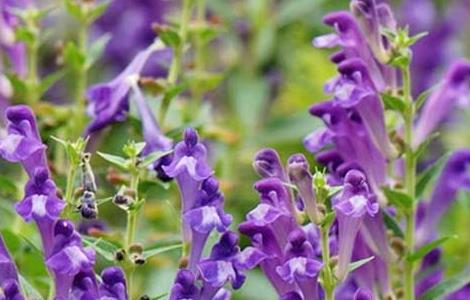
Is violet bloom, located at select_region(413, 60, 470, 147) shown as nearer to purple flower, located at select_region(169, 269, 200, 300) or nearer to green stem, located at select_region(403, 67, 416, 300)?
green stem, located at select_region(403, 67, 416, 300)

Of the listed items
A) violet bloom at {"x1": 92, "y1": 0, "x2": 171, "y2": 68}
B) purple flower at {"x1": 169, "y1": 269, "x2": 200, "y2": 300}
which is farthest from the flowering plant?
violet bloom at {"x1": 92, "y1": 0, "x2": 171, "y2": 68}

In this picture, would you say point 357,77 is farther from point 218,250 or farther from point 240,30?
point 240,30

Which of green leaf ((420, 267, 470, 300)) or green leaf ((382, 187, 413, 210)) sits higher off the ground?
green leaf ((382, 187, 413, 210))

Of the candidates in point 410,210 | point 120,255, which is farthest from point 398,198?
point 120,255

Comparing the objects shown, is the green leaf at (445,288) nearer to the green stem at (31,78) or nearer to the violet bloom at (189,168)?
the violet bloom at (189,168)

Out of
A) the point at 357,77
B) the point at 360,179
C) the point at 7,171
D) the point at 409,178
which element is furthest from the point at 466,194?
the point at 7,171

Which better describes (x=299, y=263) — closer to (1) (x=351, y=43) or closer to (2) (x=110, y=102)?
(1) (x=351, y=43)
